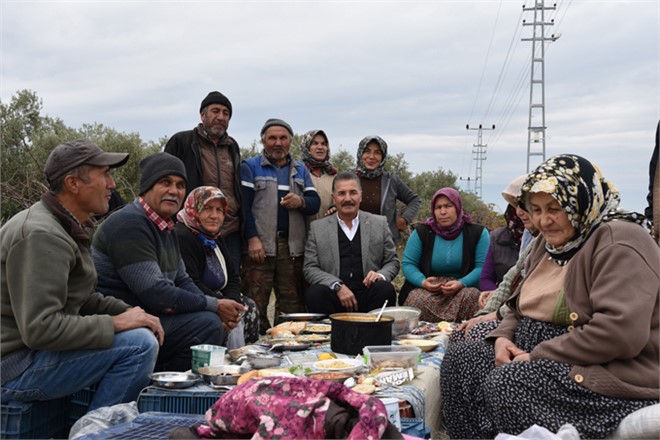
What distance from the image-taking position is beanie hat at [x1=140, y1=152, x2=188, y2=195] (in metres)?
4.09

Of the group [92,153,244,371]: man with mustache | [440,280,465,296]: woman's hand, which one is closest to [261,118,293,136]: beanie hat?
[92,153,244,371]: man with mustache

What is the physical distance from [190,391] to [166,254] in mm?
1230

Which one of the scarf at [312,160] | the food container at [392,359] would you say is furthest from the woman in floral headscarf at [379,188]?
the food container at [392,359]

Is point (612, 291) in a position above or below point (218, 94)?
below

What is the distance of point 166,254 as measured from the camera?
4.11m

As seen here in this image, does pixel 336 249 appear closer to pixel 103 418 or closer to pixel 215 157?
pixel 215 157

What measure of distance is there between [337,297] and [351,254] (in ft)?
1.64

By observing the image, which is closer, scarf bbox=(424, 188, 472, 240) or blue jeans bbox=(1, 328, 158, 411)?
blue jeans bbox=(1, 328, 158, 411)

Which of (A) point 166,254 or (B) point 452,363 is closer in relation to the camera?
(B) point 452,363

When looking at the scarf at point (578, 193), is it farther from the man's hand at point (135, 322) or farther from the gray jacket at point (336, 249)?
the gray jacket at point (336, 249)

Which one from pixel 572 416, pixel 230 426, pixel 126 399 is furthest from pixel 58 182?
pixel 572 416

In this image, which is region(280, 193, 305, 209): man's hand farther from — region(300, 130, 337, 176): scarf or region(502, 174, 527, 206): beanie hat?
region(502, 174, 527, 206): beanie hat

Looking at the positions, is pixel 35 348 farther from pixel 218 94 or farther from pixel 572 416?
pixel 218 94

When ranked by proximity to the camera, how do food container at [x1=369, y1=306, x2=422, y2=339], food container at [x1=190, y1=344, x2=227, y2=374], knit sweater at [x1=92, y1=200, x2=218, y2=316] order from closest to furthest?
1. food container at [x1=190, y1=344, x2=227, y2=374]
2. knit sweater at [x1=92, y1=200, x2=218, y2=316]
3. food container at [x1=369, y1=306, x2=422, y2=339]
